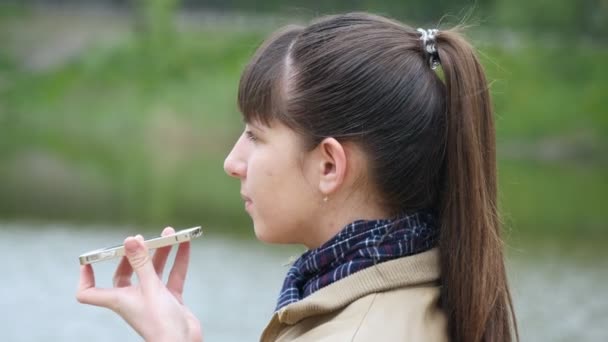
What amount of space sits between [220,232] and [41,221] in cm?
231

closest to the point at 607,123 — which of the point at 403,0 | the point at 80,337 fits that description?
the point at 403,0

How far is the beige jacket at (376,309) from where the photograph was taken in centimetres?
184

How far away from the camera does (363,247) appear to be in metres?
1.96

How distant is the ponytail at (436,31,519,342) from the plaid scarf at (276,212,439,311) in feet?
0.12

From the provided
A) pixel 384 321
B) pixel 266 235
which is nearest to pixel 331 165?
pixel 266 235

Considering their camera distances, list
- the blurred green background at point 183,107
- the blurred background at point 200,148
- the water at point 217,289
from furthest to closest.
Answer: the blurred green background at point 183,107 < the blurred background at point 200,148 < the water at point 217,289

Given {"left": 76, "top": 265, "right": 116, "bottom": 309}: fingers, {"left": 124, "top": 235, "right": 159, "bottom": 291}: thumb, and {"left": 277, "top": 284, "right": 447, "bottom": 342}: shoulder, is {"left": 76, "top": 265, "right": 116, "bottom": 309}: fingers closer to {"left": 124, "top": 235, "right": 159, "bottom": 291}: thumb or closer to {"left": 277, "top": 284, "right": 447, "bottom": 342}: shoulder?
{"left": 124, "top": 235, "right": 159, "bottom": 291}: thumb

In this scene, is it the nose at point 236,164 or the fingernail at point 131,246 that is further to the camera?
the nose at point 236,164

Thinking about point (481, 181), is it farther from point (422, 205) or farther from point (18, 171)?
point (18, 171)

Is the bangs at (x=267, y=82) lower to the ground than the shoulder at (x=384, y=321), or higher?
higher

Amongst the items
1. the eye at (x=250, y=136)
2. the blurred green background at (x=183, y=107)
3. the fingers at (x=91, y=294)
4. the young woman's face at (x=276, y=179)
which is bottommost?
the blurred green background at (x=183, y=107)

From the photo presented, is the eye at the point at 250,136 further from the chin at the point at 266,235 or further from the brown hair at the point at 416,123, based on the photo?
the chin at the point at 266,235

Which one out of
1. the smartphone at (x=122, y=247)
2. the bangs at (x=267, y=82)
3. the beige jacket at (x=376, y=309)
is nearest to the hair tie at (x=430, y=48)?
the bangs at (x=267, y=82)

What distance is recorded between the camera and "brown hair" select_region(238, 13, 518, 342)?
1972 mm
